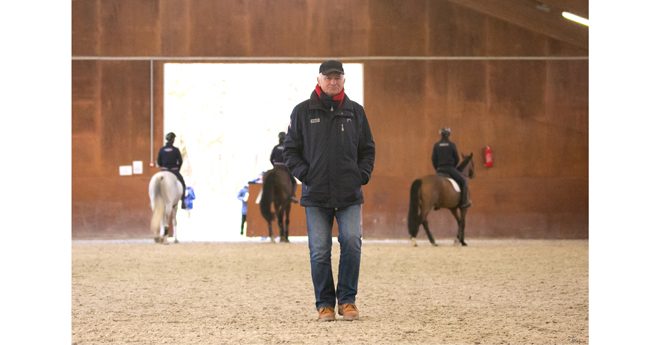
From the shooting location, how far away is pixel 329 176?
448 cm

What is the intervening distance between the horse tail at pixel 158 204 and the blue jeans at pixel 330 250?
292 inches

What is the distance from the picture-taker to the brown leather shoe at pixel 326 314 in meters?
4.47

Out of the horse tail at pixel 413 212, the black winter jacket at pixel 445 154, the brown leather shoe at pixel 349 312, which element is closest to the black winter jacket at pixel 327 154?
the brown leather shoe at pixel 349 312

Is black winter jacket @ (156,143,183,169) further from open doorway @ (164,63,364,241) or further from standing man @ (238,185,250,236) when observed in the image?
open doorway @ (164,63,364,241)

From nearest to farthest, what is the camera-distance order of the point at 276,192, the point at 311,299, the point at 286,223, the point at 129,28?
the point at 311,299 < the point at 276,192 < the point at 286,223 < the point at 129,28

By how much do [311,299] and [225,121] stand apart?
905cm

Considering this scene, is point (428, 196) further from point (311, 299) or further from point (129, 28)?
point (129, 28)

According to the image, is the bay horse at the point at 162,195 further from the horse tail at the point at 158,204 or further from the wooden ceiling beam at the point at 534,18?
the wooden ceiling beam at the point at 534,18

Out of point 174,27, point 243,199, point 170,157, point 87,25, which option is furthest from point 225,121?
point 87,25

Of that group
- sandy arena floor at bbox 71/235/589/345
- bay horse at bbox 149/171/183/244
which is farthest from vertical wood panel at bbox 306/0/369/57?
sandy arena floor at bbox 71/235/589/345

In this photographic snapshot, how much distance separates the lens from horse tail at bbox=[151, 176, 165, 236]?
11.5 metres

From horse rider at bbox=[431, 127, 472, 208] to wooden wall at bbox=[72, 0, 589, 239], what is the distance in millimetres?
2632
